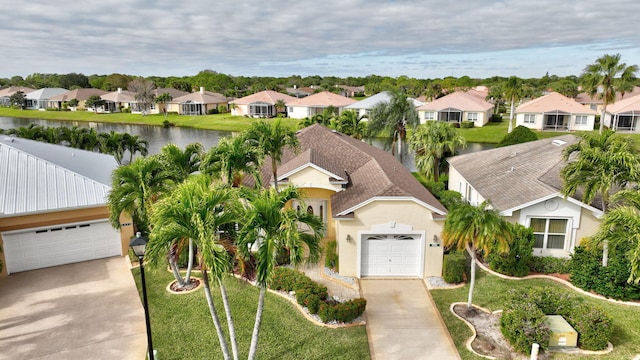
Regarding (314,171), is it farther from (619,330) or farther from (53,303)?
(619,330)

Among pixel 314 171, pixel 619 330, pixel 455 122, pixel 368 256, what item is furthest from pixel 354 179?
pixel 455 122

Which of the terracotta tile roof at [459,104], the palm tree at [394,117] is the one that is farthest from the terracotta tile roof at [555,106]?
the palm tree at [394,117]

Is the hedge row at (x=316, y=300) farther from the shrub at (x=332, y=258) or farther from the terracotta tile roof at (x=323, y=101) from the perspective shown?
the terracotta tile roof at (x=323, y=101)

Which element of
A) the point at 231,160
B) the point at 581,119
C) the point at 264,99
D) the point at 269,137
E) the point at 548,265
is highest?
the point at 264,99

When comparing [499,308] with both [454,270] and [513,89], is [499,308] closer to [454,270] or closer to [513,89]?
[454,270]

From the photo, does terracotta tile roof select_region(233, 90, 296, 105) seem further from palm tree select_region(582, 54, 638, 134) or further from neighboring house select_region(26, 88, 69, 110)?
neighboring house select_region(26, 88, 69, 110)

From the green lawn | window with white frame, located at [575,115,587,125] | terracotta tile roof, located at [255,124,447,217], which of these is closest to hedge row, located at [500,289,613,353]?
the green lawn

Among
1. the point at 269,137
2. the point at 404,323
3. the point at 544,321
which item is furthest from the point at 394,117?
the point at 544,321
